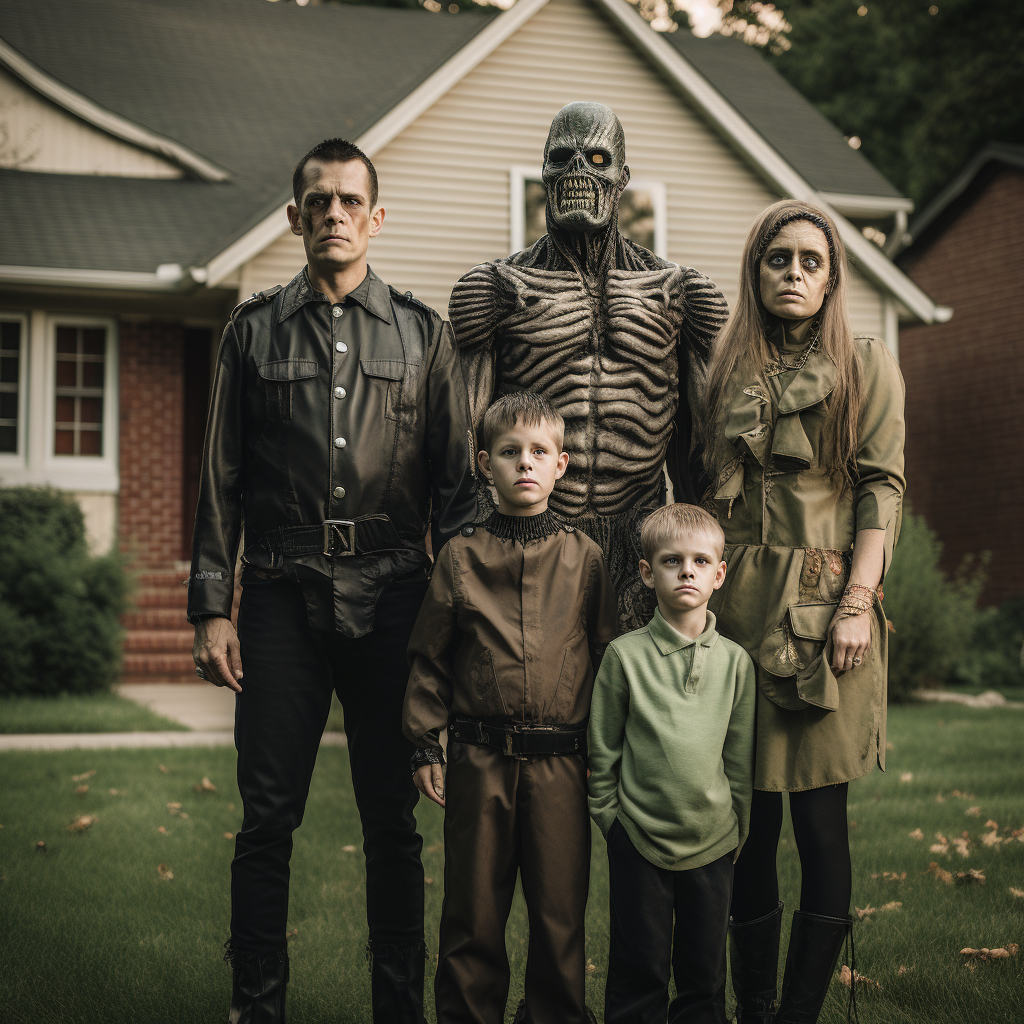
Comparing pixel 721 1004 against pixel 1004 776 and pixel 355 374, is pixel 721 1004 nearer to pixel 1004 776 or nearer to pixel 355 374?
pixel 355 374

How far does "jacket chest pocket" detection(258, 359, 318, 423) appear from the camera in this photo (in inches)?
126

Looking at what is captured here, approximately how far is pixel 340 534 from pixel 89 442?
1046 cm

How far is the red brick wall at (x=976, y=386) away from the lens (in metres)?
17.0

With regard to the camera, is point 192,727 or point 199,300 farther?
point 199,300

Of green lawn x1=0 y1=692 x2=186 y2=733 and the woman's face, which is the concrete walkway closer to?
green lawn x1=0 y1=692 x2=186 y2=733

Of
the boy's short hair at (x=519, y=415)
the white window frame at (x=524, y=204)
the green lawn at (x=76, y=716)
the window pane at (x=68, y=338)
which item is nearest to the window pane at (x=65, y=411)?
the window pane at (x=68, y=338)

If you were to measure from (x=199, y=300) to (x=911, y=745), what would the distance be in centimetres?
852

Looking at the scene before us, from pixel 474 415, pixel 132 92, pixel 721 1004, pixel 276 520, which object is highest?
pixel 132 92

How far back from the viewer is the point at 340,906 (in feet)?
16.2

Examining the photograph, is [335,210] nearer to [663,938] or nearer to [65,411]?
[663,938]

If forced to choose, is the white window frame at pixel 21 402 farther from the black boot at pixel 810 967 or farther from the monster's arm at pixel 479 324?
the black boot at pixel 810 967

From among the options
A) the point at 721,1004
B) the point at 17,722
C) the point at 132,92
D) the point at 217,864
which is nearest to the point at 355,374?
the point at 721,1004

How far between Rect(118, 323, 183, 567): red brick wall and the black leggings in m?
10.4

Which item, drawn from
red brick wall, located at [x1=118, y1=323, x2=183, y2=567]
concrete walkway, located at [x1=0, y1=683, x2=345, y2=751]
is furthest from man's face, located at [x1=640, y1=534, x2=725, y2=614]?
red brick wall, located at [x1=118, y1=323, x2=183, y2=567]
